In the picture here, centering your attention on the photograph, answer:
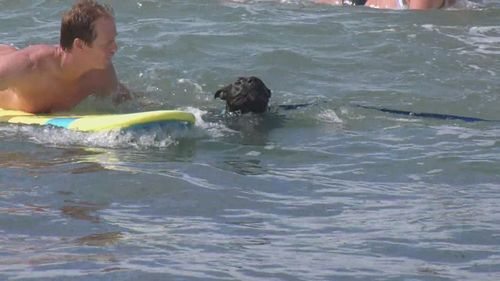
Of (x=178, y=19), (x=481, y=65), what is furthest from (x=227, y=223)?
(x=178, y=19)

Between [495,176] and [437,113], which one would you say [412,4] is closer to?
[437,113]

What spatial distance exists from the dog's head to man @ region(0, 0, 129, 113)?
2.31 feet

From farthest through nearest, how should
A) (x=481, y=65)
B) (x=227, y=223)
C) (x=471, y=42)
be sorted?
(x=471, y=42) < (x=481, y=65) < (x=227, y=223)

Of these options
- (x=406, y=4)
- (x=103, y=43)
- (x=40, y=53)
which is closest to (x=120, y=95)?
(x=40, y=53)

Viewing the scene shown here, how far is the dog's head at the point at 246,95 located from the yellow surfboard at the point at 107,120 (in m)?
0.40

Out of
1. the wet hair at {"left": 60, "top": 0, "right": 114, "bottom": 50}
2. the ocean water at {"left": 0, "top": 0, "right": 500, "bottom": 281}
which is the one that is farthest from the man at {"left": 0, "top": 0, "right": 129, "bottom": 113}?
the ocean water at {"left": 0, "top": 0, "right": 500, "bottom": 281}

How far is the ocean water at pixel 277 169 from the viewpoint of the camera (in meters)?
3.98

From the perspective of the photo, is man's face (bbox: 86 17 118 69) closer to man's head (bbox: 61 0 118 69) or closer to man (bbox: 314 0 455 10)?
man's head (bbox: 61 0 118 69)

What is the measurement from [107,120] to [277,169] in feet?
3.37

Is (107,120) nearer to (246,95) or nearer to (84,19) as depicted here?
(84,19)

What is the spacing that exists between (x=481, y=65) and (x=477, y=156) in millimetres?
2870

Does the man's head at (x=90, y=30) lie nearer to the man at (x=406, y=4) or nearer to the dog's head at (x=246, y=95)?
the dog's head at (x=246, y=95)

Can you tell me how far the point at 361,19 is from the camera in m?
10.2

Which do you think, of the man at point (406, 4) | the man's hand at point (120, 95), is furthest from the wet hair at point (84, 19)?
the man at point (406, 4)
